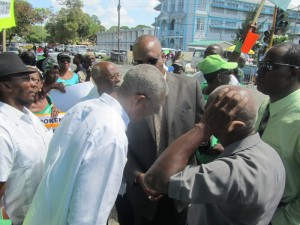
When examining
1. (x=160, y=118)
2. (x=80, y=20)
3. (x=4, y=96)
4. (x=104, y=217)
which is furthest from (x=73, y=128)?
(x=80, y=20)

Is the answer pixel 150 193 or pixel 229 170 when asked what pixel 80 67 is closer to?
pixel 150 193

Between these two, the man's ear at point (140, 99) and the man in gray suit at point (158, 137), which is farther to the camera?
the man in gray suit at point (158, 137)

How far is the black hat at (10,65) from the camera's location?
203 cm

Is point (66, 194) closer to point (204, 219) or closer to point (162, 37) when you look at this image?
point (204, 219)

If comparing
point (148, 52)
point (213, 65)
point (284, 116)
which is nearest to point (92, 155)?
point (284, 116)

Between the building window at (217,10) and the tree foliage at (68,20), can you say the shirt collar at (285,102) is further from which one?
the building window at (217,10)

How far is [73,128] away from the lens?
1535 mm

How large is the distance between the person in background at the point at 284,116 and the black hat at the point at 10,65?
64.5 inches

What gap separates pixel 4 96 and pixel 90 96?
1.56 m

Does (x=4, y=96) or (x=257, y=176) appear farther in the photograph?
(x=4, y=96)

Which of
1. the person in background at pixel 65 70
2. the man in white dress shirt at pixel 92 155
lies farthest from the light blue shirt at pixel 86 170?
the person in background at pixel 65 70

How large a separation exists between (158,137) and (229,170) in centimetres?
99

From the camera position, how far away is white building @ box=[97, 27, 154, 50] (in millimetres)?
67188

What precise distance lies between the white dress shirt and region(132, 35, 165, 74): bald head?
104 centimetres
